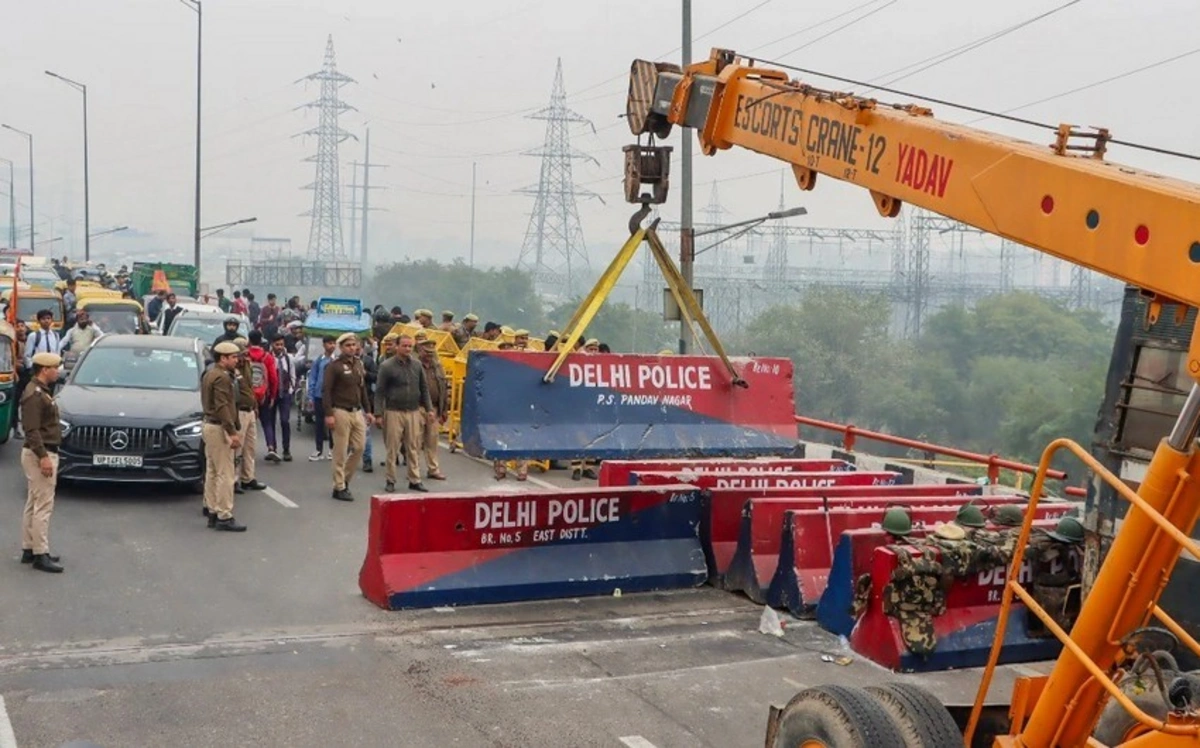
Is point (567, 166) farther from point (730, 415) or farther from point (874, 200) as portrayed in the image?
point (874, 200)

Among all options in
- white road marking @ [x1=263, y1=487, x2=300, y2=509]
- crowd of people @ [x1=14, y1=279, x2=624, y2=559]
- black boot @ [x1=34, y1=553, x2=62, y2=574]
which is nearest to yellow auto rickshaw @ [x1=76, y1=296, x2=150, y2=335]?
crowd of people @ [x1=14, y1=279, x2=624, y2=559]

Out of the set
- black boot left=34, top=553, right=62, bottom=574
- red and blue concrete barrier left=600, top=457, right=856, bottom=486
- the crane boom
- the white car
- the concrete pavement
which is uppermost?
the crane boom

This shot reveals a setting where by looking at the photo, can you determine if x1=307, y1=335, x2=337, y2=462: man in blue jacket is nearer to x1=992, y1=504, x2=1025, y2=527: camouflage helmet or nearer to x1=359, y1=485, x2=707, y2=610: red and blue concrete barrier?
x1=359, y1=485, x2=707, y2=610: red and blue concrete barrier

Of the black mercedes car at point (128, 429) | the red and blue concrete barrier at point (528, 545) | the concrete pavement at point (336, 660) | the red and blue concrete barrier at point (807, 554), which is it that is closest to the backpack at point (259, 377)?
the black mercedes car at point (128, 429)

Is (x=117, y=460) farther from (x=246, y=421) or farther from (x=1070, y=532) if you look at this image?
(x=1070, y=532)

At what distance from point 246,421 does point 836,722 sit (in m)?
10.9

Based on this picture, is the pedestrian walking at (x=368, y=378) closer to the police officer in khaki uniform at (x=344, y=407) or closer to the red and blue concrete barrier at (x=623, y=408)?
the police officer in khaki uniform at (x=344, y=407)

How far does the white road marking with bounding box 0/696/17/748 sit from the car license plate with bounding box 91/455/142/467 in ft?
22.2

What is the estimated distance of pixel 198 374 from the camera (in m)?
15.9

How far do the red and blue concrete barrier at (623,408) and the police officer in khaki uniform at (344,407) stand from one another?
4.84 m

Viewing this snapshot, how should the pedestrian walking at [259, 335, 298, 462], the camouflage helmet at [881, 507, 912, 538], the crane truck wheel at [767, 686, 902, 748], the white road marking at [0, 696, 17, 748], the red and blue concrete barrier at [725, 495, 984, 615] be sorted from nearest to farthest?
the crane truck wheel at [767, 686, 902, 748]
the white road marking at [0, 696, 17, 748]
the camouflage helmet at [881, 507, 912, 538]
the red and blue concrete barrier at [725, 495, 984, 615]
the pedestrian walking at [259, 335, 298, 462]

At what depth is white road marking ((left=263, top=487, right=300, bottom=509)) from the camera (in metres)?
14.9

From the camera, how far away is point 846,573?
1016 centimetres

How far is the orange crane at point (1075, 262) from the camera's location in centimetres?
471
